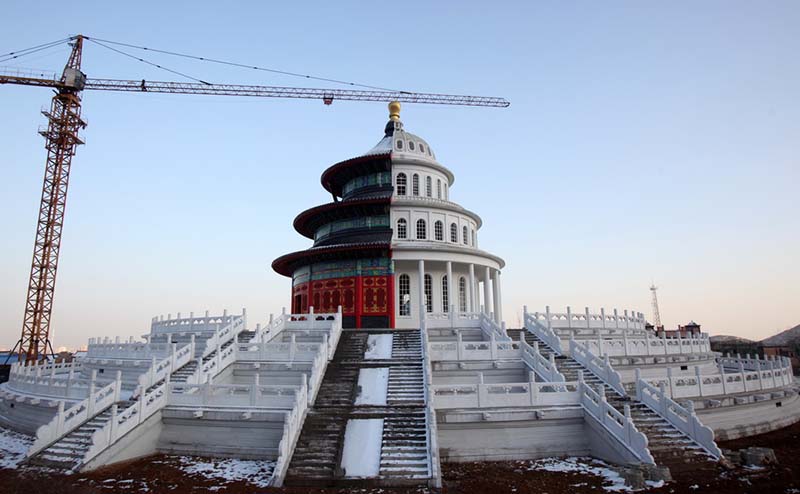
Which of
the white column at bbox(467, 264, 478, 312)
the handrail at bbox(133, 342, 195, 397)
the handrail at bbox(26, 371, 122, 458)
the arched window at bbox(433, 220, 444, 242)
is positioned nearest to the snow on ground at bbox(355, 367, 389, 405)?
the handrail at bbox(133, 342, 195, 397)

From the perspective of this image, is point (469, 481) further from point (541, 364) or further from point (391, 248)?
point (391, 248)

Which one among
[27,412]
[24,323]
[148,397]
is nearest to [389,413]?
[148,397]

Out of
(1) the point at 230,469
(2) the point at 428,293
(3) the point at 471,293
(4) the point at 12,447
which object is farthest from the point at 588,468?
(3) the point at 471,293

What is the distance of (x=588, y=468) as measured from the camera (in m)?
14.7

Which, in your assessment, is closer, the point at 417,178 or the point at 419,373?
the point at 419,373

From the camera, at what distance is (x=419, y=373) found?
19.9m

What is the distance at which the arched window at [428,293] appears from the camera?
35125 millimetres

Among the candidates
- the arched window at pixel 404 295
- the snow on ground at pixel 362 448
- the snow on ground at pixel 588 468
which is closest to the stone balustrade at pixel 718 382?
the snow on ground at pixel 588 468

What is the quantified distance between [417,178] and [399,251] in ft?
28.9

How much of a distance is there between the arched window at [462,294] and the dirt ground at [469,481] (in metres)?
21.7

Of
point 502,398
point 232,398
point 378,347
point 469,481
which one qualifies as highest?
point 378,347

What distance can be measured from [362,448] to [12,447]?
46.3 feet

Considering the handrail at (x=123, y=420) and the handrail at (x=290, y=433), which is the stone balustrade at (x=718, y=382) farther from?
the handrail at (x=123, y=420)

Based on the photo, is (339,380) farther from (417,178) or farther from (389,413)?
(417,178)
